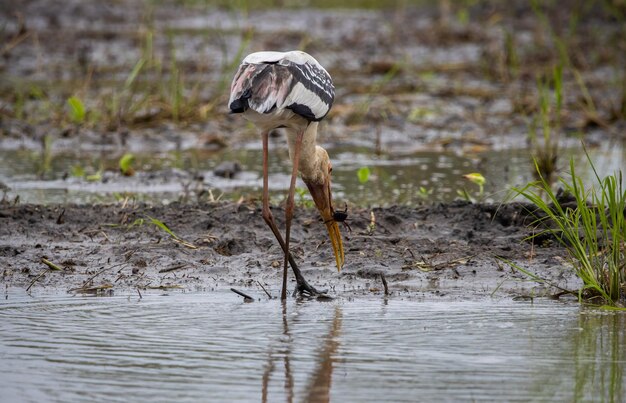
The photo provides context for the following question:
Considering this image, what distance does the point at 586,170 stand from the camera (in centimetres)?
1027

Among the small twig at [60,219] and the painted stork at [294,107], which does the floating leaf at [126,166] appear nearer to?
the small twig at [60,219]

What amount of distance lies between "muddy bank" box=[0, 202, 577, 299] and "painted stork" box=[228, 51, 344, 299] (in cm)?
35

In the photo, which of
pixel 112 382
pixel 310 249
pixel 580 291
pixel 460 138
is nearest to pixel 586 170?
pixel 460 138

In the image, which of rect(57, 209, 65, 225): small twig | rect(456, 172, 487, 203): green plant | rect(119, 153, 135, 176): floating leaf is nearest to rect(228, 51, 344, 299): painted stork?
rect(456, 172, 487, 203): green plant

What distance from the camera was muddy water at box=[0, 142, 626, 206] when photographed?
930 cm

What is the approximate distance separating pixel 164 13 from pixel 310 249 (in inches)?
662

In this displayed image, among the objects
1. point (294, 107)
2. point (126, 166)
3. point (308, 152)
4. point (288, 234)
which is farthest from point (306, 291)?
point (126, 166)

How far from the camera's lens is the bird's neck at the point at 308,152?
21.8ft

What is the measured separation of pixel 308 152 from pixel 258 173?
12.4ft

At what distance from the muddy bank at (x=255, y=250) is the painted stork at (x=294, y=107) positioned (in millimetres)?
355

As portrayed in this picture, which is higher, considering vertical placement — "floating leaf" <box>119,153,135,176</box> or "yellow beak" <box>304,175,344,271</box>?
"floating leaf" <box>119,153,135,176</box>

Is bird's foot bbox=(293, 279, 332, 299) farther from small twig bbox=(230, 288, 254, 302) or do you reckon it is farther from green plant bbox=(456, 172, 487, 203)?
green plant bbox=(456, 172, 487, 203)

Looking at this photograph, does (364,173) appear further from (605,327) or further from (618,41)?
(618,41)

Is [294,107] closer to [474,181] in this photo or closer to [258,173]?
[474,181]
